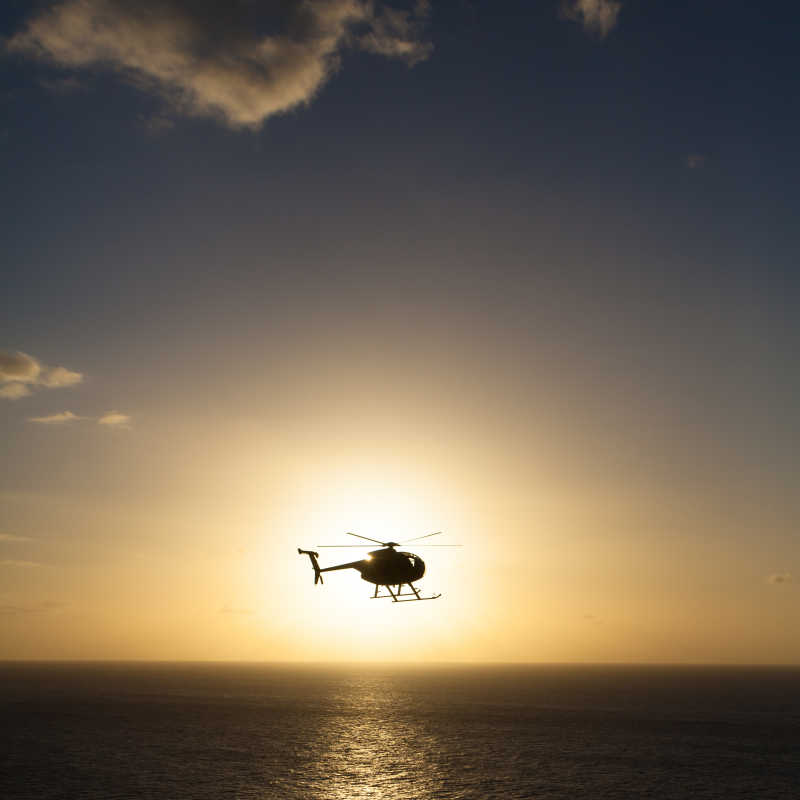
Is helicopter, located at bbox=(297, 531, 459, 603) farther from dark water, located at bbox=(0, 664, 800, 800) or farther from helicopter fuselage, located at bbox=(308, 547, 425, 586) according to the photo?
dark water, located at bbox=(0, 664, 800, 800)

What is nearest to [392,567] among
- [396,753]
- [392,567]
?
[392,567]

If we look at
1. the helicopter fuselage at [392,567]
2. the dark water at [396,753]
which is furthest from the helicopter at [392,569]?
the dark water at [396,753]

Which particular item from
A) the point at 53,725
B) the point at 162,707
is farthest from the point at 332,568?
the point at 162,707

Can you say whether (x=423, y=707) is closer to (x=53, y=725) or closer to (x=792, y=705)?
(x=53, y=725)

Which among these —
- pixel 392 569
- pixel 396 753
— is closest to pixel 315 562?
pixel 392 569

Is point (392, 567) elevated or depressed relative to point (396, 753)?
elevated

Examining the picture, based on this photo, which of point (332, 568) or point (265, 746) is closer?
point (332, 568)

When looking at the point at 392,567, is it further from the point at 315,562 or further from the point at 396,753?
the point at 396,753

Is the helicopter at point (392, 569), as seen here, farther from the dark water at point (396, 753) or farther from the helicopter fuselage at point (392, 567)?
the dark water at point (396, 753)

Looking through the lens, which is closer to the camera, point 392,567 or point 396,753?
point 392,567

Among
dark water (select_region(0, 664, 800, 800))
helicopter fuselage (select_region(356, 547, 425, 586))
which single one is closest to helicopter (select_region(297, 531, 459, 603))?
helicopter fuselage (select_region(356, 547, 425, 586))

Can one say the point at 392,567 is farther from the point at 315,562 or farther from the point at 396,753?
the point at 396,753
